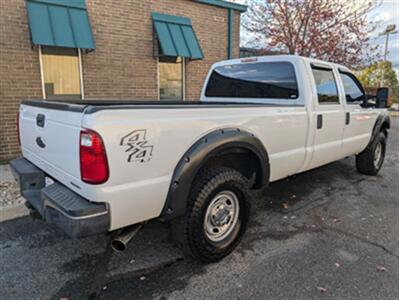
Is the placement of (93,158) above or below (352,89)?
below

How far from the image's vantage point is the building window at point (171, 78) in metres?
8.20

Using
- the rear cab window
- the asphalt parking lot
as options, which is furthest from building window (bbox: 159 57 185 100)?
the asphalt parking lot

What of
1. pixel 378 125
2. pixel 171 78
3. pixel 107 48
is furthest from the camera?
pixel 171 78

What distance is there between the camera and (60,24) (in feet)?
20.3

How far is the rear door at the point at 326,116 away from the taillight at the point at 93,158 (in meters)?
2.71

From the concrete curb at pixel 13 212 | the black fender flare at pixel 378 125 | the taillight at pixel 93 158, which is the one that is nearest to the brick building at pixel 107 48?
the concrete curb at pixel 13 212

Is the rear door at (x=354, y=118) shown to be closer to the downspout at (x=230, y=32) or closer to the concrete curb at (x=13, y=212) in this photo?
the concrete curb at (x=13, y=212)

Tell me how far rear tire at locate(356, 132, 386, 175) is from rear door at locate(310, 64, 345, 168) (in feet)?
4.54

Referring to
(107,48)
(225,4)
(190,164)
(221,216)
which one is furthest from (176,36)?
(190,164)

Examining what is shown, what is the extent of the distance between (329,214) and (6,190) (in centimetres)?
471

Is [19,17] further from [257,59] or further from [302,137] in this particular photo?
[302,137]

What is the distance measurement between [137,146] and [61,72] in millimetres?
5575

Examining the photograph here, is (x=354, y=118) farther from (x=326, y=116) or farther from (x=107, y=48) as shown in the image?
(x=107, y=48)

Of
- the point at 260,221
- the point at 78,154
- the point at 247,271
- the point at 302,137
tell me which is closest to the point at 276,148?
the point at 302,137
